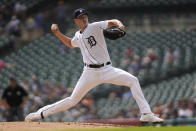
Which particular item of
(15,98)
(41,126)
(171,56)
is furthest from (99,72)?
(171,56)

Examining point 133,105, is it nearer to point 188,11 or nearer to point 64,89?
point 64,89

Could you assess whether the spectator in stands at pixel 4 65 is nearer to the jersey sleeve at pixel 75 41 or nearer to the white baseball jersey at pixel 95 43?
the jersey sleeve at pixel 75 41

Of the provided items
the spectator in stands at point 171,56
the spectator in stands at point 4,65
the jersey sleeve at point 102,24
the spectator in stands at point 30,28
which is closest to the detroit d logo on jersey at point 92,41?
the jersey sleeve at point 102,24

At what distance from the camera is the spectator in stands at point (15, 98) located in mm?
12953

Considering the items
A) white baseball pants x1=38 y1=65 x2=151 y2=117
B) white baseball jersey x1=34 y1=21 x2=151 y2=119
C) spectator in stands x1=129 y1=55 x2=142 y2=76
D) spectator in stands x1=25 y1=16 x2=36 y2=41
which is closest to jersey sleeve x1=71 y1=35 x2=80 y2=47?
white baseball jersey x1=34 y1=21 x2=151 y2=119

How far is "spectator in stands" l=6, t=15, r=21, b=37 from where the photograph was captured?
19.6 meters

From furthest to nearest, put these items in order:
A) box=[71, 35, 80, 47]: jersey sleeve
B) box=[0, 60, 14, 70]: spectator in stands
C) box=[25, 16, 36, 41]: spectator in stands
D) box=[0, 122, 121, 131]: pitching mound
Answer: box=[25, 16, 36, 41]: spectator in stands → box=[0, 60, 14, 70]: spectator in stands → box=[71, 35, 80, 47]: jersey sleeve → box=[0, 122, 121, 131]: pitching mound

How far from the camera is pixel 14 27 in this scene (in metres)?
19.6

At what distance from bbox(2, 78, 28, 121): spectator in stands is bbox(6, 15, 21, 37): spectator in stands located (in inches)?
262

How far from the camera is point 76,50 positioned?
61.5 ft

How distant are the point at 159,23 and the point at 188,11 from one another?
102 cm

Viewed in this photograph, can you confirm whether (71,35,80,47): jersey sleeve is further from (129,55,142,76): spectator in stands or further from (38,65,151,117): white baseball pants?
(129,55,142,76): spectator in stands

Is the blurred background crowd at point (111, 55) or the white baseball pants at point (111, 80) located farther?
the blurred background crowd at point (111, 55)

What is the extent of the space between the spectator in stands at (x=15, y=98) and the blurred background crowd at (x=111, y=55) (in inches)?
1.3
